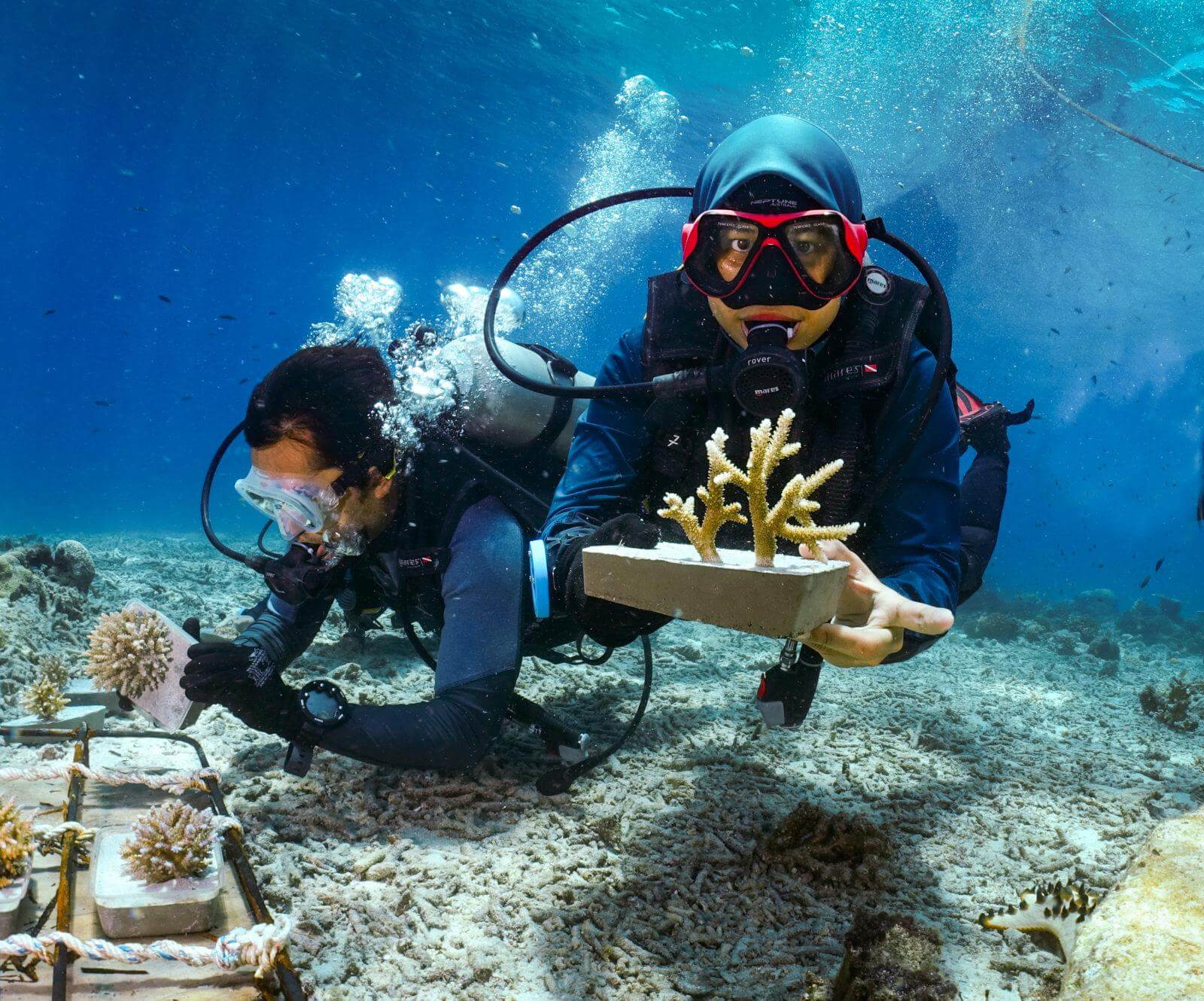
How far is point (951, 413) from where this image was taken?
3.57 m

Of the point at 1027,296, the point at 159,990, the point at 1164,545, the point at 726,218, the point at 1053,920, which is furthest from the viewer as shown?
the point at 1164,545

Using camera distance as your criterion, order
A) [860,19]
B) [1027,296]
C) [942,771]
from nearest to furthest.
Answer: [942,771] → [860,19] → [1027,296]

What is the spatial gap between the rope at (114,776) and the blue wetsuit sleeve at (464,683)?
1.98 feet

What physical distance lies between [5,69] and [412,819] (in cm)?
4830

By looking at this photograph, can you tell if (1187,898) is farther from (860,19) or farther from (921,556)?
(860,19)

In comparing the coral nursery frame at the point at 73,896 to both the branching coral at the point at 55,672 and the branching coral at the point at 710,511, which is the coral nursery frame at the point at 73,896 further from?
the branching coral at the point at 710,511

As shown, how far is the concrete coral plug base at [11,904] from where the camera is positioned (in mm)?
2303

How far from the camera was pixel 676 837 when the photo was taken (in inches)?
143

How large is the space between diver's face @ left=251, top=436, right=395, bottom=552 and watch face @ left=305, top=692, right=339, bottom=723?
0.89m

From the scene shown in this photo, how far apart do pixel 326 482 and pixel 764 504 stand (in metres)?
2.75

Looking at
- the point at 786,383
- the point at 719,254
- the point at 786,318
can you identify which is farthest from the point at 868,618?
the point at 719,254

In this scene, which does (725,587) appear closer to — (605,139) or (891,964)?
(891,964)

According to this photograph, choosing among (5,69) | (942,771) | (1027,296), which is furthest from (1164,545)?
(5,69)

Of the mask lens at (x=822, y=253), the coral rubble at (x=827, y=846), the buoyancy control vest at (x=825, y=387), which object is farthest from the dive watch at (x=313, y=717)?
the mask lens at (x=822, y=253)
